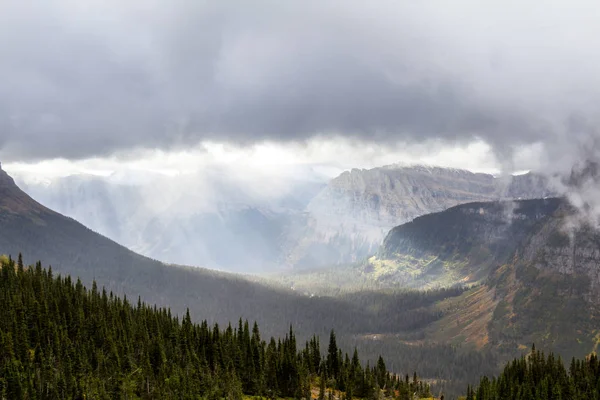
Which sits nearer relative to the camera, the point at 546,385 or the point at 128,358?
the point at 128,358

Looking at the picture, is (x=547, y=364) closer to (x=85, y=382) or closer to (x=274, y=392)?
(x=274, y=392)

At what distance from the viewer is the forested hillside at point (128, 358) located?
406ft

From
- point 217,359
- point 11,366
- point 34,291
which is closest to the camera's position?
point 11,366

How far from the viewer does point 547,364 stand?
198m

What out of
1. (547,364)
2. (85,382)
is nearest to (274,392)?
(85,382)

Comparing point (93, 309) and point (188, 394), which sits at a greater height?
point (93, 309)

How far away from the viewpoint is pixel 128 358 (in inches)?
5655

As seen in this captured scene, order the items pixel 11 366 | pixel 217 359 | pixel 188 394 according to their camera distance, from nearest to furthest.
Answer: pixel 11 366 → pixel 188 394 → pixel 217 359

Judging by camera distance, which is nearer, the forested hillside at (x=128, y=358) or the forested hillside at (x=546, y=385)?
the forested hillside at (x=128, y=358)

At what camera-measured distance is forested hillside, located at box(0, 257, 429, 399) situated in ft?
406

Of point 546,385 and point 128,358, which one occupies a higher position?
point 128,358

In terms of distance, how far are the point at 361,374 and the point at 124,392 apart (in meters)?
87.7

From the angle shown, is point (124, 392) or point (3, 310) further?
point (3, 310)

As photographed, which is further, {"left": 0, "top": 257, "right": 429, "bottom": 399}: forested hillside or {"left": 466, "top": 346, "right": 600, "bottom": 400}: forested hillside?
{"left": 466, "top": 346, "right": 600, "bottom": 400}: forested hillside
